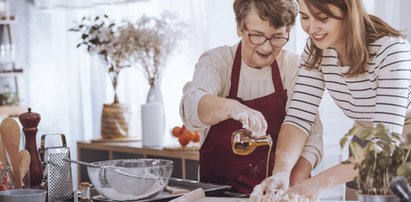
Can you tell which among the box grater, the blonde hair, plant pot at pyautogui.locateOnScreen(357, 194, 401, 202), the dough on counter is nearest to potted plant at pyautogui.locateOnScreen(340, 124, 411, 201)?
plant pot at pyautogui.locateOnScreen(357, 194, 401, 202)

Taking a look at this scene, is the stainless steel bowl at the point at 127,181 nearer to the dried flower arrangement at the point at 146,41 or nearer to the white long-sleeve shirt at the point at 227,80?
the white long-sleeve shirt at the point at 227,80

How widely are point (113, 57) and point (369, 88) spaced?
6.51ft

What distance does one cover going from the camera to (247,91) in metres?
2.21

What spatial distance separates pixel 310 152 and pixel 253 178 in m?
0.19

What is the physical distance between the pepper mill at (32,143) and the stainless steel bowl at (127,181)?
0.13 meters

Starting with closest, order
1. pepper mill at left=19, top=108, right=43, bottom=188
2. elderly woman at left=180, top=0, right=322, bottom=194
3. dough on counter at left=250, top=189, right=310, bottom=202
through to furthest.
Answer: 1. dough on counter at left=250, top=189, right=310, bottom=202
2. pepper mill at left=19, top=108, right=43, bottom=188
3. elderly woman at left=180, top=0, right=322, bottom=194

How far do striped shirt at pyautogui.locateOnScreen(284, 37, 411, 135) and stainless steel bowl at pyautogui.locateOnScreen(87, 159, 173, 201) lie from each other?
468mm

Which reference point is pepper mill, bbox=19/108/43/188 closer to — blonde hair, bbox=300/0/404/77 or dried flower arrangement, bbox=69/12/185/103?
blonde hair, bbox=300/0/404/77

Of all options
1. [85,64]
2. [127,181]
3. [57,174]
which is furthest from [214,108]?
[85,64]

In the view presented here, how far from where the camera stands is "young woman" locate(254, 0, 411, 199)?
5.89ft

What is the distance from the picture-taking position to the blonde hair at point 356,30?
1803 millimetres

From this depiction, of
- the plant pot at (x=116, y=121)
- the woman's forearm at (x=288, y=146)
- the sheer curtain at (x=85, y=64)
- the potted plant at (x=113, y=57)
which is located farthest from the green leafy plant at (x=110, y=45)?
the woman's forearm at (x=288, y=146)

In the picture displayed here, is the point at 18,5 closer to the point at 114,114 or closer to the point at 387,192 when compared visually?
the point at 114,114

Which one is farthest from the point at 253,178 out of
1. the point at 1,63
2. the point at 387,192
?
the point at 1,63
